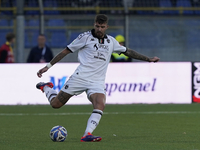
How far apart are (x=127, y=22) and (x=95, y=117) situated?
9.89 m

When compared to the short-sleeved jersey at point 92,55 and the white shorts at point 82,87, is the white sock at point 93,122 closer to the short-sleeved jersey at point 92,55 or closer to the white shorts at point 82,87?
the white shorts at point 82,87

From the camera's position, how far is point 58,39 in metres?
17.1

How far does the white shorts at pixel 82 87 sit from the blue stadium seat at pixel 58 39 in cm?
1024

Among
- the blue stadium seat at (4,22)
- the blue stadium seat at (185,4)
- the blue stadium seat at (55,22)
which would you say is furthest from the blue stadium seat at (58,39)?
the blue stadium seat at (185,4)

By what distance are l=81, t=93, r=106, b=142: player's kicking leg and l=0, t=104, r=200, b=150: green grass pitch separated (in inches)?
4.6

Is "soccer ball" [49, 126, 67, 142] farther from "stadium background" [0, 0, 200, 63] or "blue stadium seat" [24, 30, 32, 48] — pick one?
"blue stadium seat" [24, 30, 32, 48]

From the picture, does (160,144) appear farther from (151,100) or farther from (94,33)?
(151,100)

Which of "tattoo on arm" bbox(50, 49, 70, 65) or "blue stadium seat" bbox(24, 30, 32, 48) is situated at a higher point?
"tattoo on arm" bbox(50, 49, 70, 65)

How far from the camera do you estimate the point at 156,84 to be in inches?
540

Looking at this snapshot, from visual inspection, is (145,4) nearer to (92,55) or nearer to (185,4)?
(185,4)

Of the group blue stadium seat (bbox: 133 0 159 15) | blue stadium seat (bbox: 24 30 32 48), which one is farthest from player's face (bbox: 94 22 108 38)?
blue stadium seat (bbox: 24 30 32 48)

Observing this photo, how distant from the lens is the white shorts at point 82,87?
270 inches

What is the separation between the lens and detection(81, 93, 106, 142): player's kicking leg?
6.45 meters

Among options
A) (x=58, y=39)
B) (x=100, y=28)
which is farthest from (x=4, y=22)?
(x=100, y=28)
